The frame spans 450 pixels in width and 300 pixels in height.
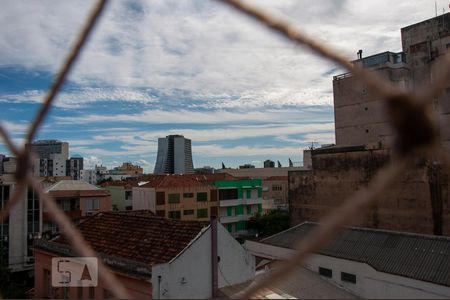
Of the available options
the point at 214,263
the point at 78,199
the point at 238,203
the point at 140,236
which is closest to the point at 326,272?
the point at 214,263

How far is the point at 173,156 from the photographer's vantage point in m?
92.9

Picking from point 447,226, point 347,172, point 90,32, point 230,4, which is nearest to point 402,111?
point 230,4

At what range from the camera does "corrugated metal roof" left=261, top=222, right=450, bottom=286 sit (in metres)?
13.7

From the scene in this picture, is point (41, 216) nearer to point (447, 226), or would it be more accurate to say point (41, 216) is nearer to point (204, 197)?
point (204, 197)

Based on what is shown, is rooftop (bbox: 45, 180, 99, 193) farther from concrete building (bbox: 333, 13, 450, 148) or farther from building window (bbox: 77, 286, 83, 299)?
building window (bbox: 77, 286, 83, 299)

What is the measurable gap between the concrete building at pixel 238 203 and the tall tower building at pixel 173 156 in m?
55.2

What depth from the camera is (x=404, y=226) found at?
795 inches

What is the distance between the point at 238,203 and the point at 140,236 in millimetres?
25380

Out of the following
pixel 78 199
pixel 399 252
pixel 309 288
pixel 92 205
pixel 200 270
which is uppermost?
pixel 78 199

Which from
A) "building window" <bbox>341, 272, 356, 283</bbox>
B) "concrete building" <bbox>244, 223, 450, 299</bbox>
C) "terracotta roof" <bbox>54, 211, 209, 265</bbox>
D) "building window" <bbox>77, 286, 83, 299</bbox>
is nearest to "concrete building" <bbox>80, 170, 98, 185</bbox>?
"concrete building" <bbox>244, 223, 450, 299</bbox>

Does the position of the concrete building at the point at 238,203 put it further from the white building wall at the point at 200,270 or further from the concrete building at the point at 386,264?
the white building wall at the point at 200,270

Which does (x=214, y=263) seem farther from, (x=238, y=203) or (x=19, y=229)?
(x=238, y=203)

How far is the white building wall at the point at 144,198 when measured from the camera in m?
31.1

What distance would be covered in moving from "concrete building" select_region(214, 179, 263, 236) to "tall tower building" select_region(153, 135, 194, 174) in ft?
181
